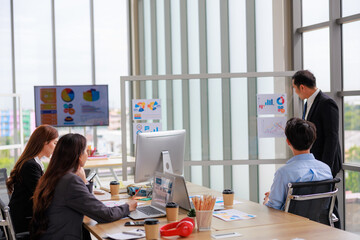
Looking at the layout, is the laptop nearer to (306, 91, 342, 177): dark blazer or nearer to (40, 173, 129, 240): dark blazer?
(40, 173, 129, 240): dark blazer

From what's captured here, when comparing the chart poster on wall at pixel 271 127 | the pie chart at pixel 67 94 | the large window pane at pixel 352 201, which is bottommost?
the large window pane at pixel 352 201

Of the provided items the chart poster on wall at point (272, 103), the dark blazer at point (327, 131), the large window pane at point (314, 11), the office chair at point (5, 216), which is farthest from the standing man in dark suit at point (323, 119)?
the office chair at point (5, 216)

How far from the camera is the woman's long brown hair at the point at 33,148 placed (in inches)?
126

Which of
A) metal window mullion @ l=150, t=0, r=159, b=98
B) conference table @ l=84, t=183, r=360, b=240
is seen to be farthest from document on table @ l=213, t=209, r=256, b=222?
metal window mullion @ l=150, t=0, r=159, b=98

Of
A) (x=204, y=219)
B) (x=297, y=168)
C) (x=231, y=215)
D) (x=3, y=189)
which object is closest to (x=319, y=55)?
(x=297, y=168)

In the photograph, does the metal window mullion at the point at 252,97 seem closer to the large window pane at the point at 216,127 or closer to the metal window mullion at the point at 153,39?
the large window pane at the point at 216,127

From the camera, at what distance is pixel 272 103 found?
14.6 feet

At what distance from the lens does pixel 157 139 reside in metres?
3.38

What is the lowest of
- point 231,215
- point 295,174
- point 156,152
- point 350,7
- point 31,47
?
point 231,215

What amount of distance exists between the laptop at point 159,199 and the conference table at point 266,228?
4.0 inches

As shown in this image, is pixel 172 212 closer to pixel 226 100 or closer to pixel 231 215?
pixel 231 215

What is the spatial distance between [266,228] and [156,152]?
118 cm

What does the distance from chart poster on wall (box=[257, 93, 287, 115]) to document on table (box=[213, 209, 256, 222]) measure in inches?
68.3

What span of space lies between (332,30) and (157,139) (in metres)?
2.15
